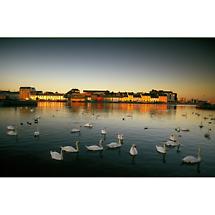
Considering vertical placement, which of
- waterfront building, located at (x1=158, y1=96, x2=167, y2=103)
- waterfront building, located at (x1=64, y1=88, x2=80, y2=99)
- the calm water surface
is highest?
waterfront building, located at (x1=64, y1=88, x2=80, y2=99)

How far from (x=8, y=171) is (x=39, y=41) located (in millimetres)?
2875

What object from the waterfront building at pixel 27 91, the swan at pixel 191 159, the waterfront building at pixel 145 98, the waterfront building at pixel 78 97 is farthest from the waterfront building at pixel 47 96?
the swan at pixel 191 159

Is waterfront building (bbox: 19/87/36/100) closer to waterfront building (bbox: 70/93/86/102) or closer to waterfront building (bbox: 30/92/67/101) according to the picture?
waterfront building (bbox: 30/92/67/101)

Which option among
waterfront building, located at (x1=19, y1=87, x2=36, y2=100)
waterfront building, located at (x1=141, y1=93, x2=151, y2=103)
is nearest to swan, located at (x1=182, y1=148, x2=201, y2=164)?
waterfront building, located at (x1=141, y1=93, x2=151, y2=103)

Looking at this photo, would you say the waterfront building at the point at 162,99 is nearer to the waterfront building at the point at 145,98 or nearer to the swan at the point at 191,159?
the waterfront building at the point at 145,98

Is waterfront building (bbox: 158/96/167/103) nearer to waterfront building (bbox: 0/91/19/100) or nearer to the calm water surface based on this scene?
the calm water surface

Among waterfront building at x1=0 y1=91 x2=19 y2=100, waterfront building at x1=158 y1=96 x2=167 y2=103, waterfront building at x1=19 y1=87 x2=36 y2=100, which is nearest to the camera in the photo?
waterfront building at x1=19 y1=87 x2=36 y2=100

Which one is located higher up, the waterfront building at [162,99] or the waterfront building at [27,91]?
the waterfront building at [27,91]

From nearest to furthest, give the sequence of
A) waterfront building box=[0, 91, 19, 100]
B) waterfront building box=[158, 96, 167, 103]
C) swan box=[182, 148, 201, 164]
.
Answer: swan box=[182, 148, 201, 164] → waterfront building box=[0, 91, 19, 100] → waterfront building box=[158, 96, 167, 103]

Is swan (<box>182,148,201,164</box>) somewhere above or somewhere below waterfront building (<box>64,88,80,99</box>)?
below

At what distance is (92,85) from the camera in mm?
7582

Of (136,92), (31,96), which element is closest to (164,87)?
(136,92)

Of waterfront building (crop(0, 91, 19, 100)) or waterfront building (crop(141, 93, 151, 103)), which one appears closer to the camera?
waterfront building (crop(0, 91, 19, 100))
